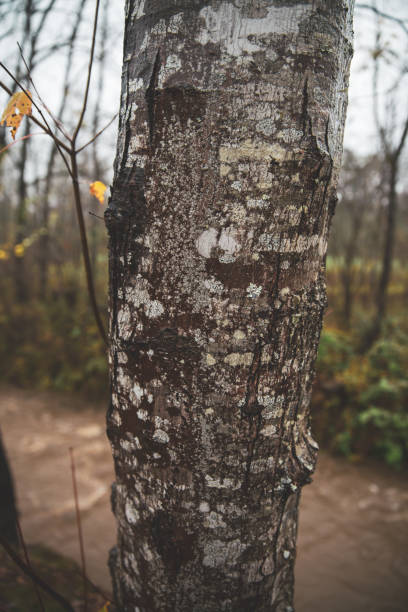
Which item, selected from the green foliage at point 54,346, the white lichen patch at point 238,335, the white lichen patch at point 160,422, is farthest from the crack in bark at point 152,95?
the green foliage at point 54,346

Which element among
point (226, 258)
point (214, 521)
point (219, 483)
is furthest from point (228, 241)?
point (214, 521)

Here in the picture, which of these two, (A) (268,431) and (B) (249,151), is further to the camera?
(A) (268,431)

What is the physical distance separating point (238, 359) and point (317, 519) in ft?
12.7

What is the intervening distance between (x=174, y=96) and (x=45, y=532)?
415cm

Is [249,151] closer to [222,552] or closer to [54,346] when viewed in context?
[222,552]

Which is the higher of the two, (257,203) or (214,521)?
(257,203)

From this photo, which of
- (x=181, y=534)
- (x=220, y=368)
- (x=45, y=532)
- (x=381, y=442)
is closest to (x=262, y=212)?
(x=220, y=368)

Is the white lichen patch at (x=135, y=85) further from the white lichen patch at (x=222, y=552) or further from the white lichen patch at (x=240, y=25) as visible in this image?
the white lichen patch at (x=222, y=552)

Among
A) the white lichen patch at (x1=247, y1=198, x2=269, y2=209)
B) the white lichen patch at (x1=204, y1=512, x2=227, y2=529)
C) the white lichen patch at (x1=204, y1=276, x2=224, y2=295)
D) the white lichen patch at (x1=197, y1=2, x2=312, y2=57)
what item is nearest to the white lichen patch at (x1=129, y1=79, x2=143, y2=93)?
the white lichen patch at (x1=197, y1=2, x2=312, y2=57)

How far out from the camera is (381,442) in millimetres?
4547

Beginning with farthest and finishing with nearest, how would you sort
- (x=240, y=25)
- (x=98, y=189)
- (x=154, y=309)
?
(x=98, y=189)
(x=154, y=309)
(x=240, y=25)

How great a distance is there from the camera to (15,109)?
44.6 inches

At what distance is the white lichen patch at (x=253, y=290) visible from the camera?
812 mm

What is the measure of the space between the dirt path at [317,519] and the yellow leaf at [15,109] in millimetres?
3449
